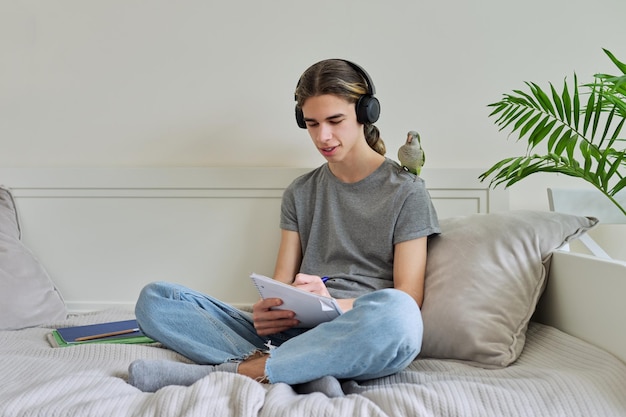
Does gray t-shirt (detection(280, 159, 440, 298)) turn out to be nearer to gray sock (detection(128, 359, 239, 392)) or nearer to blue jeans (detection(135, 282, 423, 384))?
blue jeans (detection(135, 282, 423, 384))

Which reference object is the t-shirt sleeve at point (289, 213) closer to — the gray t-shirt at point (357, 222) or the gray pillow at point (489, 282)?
the gray t-shirt at point (357, 222)

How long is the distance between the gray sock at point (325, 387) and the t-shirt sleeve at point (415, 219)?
0.48 meters

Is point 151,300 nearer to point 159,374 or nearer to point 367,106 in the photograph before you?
Result: point 159,374

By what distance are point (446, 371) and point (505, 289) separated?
0.80 feet

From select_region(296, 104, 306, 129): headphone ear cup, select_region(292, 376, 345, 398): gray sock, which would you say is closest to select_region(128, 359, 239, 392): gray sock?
select_region(292, 376, 345, 398): gray sock

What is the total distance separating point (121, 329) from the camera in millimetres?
1591

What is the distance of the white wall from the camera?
1894 mm

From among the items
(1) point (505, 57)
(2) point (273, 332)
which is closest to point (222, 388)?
(2) point (273, 332)

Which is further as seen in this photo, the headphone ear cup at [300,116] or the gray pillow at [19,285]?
the gray pillow at [19,285]

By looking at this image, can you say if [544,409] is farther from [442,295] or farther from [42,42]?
[42,42]

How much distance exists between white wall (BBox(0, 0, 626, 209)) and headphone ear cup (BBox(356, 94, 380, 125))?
1.28ft

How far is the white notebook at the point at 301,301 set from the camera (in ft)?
4.01

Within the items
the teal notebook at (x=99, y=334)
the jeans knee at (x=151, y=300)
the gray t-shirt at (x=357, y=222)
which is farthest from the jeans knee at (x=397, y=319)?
the teal notebook at (x=99, y=334)

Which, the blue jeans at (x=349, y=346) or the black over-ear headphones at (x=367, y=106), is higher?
the black over-ear headphones at (x=367, y=106)
